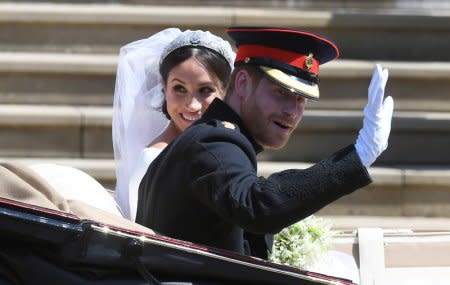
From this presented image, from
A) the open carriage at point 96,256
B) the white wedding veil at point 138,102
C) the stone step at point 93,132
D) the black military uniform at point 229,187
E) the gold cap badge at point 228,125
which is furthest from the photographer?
the stone step at point 93,132

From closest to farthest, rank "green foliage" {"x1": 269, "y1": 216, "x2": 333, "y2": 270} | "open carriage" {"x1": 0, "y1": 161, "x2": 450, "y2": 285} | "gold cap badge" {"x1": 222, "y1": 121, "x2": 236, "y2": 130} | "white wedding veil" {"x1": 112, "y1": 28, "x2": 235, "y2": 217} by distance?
"open carriage" {"x1": 0, "y1": 161, "x2": 450, "y2": 285} → "gold cap badge" {"x1": 222, "y1": 121, "x2": 236, "y2": 130} → "green foliage" {"x1": 269, "y1": 216, "x2": 333, "y2": 270} → "white wedding veil" {"x1": 112, "y1": 28, "x2": 235, "y2": 217}

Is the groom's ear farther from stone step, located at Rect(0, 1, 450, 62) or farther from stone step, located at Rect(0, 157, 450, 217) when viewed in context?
stone step, located at Rect(0, 1, 450, 62)

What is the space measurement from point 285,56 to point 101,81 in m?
3.31

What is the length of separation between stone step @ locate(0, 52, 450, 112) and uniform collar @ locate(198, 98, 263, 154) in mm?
3192

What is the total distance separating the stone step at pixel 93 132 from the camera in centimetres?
555

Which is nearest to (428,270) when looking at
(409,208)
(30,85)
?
(409,208)

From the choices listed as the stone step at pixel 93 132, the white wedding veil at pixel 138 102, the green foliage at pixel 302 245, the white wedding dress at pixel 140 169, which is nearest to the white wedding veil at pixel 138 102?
the white wedding veil at pixel 138 102

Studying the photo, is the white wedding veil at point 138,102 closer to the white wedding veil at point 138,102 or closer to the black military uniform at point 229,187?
the white wedding veil at point 138,102

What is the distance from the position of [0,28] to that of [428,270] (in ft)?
12.0

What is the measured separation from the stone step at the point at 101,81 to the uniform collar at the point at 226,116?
10.5 feet

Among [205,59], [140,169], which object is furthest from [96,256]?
[205,59]

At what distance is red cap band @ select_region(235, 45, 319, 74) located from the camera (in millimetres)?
2617

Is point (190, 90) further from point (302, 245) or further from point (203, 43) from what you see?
point (302, 245)

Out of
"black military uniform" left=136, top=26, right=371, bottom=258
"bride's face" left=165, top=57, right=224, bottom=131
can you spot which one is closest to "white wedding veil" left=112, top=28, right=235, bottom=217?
"bride's face" left=165, top=57, right=224, bottom=131
